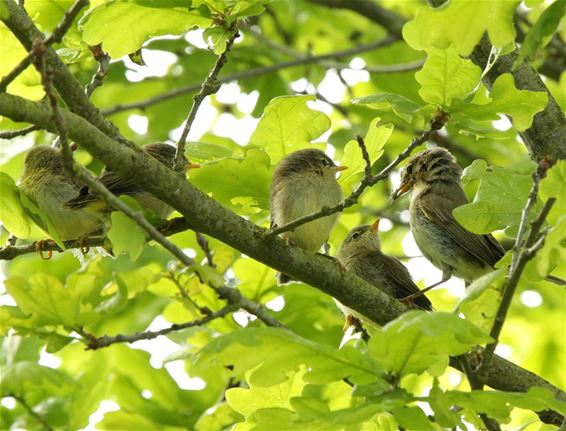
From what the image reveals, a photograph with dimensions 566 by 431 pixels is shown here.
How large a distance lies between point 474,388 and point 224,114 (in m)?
7.82

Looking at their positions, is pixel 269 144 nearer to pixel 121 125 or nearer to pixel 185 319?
pixel 185 319

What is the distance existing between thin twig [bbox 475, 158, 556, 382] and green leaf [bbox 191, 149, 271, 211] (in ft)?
4.69

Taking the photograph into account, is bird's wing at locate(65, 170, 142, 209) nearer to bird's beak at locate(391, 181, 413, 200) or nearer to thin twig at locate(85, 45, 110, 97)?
thin twig at locate(85, 45, 110, 97)

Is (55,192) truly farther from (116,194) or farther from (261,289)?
(261,289)

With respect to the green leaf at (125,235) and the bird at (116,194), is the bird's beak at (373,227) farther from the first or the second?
the green leaf at (125,235)

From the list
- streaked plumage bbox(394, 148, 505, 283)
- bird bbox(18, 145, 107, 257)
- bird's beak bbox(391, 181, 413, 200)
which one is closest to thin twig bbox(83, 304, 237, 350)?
bird bbox(18, 145, 107, 257)

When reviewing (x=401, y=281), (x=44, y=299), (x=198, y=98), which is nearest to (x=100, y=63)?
(x=198, y=98)

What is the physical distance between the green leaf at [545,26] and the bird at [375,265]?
10.5 feet

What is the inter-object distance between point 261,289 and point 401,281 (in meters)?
1.16

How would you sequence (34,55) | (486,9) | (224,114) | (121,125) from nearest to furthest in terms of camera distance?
(486,9) < (34,55) < (121,125) < (224,114)

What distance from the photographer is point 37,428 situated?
5809mm

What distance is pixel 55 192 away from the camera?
5.48m

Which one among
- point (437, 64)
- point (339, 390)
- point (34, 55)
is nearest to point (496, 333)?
point (437, 64)

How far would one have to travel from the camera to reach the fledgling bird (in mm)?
4949
